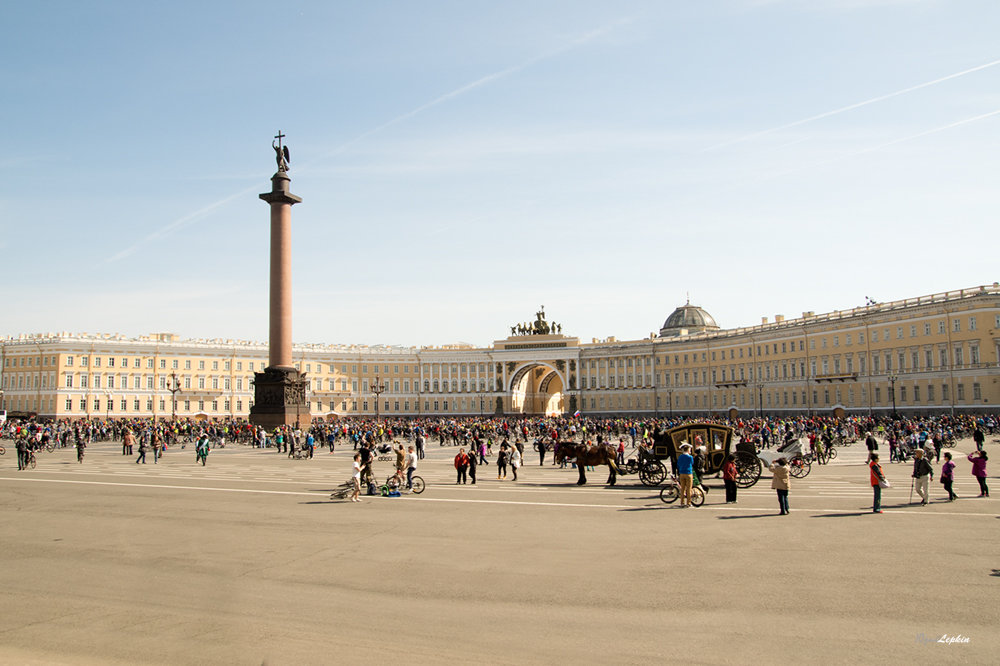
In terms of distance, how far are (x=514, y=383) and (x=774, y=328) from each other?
150 ft

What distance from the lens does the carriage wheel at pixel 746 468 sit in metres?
21.8

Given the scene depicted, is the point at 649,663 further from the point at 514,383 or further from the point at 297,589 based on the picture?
the point at 514,383

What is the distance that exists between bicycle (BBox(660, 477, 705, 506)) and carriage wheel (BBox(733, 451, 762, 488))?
370 centimetres

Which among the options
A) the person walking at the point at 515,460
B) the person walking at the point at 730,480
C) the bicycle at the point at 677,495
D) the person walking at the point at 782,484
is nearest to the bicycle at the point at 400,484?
the person walking at the point at 515,460

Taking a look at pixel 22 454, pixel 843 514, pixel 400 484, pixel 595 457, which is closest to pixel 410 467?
pixel 400 484

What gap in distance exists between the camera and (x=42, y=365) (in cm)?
8931

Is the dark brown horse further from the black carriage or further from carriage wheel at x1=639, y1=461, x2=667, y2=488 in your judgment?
the black carriage

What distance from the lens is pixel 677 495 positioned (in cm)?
1878

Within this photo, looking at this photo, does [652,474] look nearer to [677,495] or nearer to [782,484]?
[677,495]

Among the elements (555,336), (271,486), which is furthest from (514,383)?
(271,486)

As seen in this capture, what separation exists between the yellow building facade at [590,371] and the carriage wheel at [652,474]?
47.2 metres

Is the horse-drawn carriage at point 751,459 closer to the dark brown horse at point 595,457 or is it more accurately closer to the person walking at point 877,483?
the dark brown horse at point 595,457

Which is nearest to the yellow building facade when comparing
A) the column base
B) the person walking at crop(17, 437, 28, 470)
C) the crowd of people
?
the crowd of people

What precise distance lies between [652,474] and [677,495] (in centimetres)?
341
